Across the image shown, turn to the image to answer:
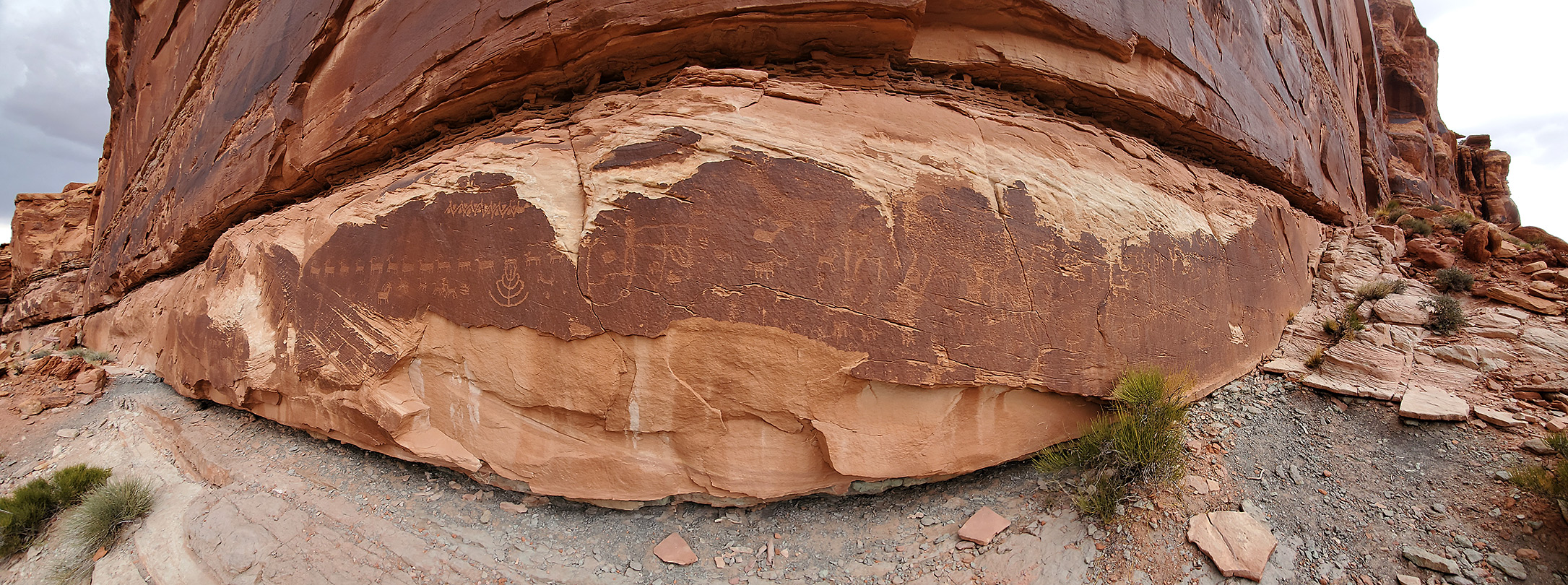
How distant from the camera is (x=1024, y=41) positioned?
4.27 m

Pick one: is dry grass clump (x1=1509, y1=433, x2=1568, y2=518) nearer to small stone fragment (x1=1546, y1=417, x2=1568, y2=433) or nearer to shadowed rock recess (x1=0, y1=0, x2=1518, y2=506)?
small stone fragment (x1=1546, y1=417, x2=1568, y2=433)

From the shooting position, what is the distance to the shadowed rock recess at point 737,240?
122 inches

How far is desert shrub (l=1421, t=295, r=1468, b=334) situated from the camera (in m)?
4.64

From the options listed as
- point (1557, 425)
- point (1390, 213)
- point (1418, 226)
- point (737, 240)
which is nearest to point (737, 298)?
point (737, 240)

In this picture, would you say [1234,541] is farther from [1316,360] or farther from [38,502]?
[38,502]

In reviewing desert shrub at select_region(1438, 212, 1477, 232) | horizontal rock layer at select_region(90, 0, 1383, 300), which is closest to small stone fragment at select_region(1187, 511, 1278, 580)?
horizontal rock layer at select_region(90, 0, 1383, 300)

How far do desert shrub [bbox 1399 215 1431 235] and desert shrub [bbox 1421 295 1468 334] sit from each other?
383 centimetres

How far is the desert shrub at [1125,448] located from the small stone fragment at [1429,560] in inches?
40.1

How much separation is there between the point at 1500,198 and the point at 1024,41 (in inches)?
906

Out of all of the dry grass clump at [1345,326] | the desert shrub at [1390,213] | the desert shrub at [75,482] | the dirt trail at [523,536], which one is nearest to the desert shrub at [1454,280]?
the dry grass clump at [1345,326]

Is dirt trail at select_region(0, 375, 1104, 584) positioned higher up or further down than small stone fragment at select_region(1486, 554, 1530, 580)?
further down

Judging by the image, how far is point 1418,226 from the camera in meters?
7.42

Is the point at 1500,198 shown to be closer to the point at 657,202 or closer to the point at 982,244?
the point at 982,244

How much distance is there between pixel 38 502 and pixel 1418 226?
15291 mm
